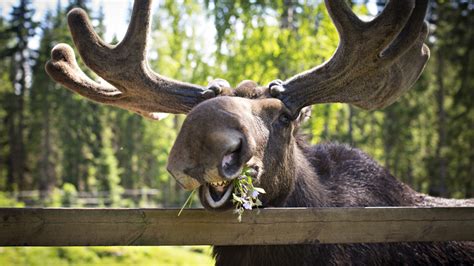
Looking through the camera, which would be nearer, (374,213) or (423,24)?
(374,213)

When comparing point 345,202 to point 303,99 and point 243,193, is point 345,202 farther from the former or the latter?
point 243,193

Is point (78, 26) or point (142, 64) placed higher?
point (78, 26)

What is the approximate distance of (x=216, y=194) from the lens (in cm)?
369

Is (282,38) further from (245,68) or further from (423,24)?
(423,24)

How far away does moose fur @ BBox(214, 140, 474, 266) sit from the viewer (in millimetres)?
4363

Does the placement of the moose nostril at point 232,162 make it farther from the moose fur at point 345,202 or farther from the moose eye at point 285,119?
the moose fur at point 345,202

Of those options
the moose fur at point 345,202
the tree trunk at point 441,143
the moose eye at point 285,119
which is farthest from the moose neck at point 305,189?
the tree trunk at point 441,143

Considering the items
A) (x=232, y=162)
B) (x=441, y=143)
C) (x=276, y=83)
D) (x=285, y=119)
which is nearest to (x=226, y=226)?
(x=232, y=162)

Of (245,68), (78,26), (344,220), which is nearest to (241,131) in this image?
(344,220)

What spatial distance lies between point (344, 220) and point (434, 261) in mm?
1547

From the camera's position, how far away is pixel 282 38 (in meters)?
10.9

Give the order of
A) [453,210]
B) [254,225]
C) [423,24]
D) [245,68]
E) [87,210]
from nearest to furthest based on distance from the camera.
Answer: [87,210], [254,225], [453,210], [423,24], [245,68]

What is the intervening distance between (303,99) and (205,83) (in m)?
6.50

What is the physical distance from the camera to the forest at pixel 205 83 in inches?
437
